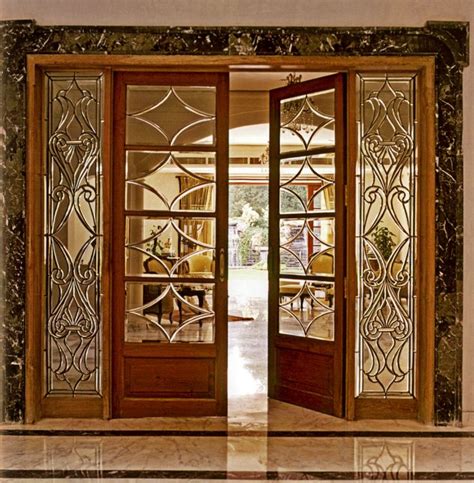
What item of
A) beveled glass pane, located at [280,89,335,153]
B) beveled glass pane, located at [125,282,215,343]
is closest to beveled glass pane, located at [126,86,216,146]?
beveled glass pane, located at [280,89,335,153]

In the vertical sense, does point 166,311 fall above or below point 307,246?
below

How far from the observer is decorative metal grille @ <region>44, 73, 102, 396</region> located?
523 centimetres

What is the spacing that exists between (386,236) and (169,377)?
5.97ft

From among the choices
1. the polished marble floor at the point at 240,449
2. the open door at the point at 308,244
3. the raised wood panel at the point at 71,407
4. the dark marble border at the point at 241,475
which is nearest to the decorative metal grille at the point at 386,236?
the open door at the point at 308,244

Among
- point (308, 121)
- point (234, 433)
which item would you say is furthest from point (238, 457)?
point (308, 121)

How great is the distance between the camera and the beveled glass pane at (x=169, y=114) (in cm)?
527

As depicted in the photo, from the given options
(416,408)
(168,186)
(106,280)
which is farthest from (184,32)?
(416,408)

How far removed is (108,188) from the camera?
5195 mm

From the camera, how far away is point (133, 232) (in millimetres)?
5289

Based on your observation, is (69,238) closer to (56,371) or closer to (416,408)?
(56,371)

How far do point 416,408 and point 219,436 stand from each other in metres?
1.43

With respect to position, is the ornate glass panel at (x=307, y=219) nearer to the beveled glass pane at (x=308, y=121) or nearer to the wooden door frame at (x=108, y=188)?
the beveled glass pane at (x=308, y=121)

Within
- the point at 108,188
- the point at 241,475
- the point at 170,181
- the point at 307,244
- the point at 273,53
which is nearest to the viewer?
the point at 241,475

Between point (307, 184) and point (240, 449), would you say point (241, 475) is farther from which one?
point (307, 184)
